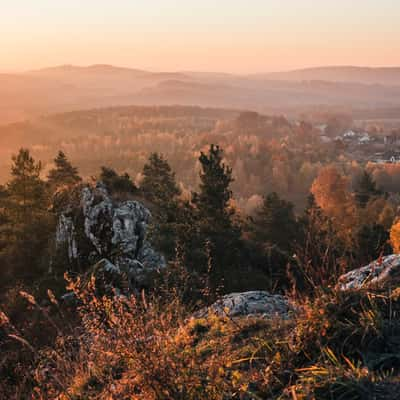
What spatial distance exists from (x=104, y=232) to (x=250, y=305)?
438 inches

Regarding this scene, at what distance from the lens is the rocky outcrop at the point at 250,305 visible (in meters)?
6.79

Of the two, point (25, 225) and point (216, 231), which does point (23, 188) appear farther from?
point (216, 231)

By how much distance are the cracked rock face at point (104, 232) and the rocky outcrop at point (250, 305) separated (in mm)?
7888

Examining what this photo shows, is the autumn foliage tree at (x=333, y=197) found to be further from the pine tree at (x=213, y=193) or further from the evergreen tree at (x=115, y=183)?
the evergreen tree at (x=115, y=183)

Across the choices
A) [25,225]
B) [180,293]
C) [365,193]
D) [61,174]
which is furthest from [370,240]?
[365,193]

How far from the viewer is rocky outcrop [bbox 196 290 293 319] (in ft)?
22.3

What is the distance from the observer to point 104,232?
1692 cm

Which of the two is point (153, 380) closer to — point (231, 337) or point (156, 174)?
point (231, 337)

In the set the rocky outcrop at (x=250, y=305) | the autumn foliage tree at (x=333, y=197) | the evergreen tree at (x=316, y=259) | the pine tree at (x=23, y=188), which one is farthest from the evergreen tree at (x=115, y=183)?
the autumn foliage tree at (x=333, y=197)

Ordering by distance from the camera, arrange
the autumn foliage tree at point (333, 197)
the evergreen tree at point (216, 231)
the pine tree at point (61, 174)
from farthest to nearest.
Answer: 1. the autumn foliage tree at point (333, 197)
2. the pine tree at point (61, 174)
3. the evergreen tree at point (216, 231)

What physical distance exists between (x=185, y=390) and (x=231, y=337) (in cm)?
179

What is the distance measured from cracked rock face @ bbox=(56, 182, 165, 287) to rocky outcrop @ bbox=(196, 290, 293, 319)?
7888 millimetres

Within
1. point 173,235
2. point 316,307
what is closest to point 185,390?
point 316,307

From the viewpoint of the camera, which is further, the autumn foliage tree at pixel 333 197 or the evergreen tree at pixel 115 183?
the autumn foliage tree at pixel 333 197
